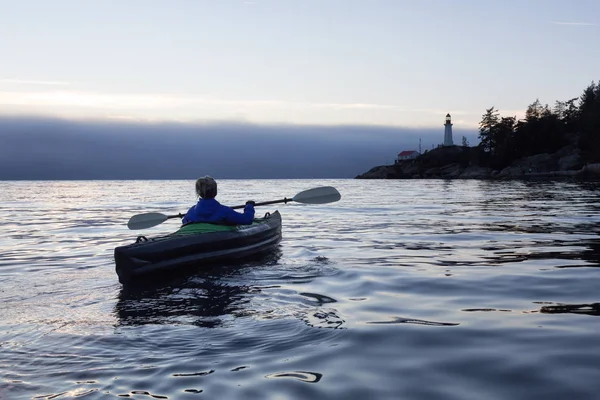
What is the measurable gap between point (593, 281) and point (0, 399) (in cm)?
756

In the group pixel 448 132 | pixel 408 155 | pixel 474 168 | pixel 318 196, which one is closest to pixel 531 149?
pixel 474 168

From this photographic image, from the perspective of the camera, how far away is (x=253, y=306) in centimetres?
678

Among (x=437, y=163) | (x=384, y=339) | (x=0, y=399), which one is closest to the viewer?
(x=0, y=399)

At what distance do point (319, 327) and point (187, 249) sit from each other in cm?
445

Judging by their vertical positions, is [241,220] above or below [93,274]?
above

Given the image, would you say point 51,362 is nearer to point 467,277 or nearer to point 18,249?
point 467,277

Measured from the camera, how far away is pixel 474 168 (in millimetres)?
115500

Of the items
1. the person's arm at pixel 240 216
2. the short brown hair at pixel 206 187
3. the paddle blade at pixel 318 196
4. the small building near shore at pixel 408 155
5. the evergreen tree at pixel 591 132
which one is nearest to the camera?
the short brown hair at pixel 206 187

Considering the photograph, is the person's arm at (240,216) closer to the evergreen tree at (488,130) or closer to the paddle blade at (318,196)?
the paddle blade at (318,196)

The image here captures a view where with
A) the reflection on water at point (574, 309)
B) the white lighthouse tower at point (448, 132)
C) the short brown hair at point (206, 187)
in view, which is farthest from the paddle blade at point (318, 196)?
the white lighthouse tower at point (448, 132)

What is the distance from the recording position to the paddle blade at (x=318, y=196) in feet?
46.8

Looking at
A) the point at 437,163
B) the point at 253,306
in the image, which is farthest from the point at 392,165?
the point at 253,306

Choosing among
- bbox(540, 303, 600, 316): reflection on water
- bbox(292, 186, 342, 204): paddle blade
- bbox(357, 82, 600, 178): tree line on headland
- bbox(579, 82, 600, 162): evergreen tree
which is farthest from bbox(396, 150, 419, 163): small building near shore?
bbox(540, 303, 600, 316): reflection on water

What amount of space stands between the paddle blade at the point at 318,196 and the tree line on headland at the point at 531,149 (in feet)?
255
